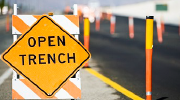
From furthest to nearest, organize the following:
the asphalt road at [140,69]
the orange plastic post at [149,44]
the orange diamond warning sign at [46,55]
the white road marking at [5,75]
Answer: the white road marking at [5,75]
the asphalt road at [140,69]
the orange plastic post at [149,44]
the orange diamond warning sign at [46,55]

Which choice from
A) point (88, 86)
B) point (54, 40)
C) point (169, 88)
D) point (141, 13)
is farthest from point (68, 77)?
point (141, 13)

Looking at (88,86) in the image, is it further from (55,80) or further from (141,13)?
(141,13)

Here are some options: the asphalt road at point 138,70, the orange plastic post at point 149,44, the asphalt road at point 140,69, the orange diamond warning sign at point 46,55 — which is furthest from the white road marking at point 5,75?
the orange plastic post at point 149,44

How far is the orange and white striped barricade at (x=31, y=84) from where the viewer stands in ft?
18.5

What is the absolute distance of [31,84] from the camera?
18.5 feet

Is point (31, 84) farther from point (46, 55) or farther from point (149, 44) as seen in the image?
point (149, 44)

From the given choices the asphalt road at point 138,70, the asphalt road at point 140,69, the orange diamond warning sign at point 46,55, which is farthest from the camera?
the asphalt road at point 140,69

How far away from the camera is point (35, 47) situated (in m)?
5.50

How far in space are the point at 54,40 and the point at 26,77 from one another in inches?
23.1

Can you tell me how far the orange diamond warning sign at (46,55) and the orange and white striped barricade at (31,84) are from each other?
111 millimetres

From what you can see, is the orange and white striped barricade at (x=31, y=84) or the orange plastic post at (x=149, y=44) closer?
the orange and white striped barricade at (x=31, y=84)

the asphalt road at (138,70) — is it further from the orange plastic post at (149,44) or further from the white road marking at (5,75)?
the orange plastic post at (149,44)

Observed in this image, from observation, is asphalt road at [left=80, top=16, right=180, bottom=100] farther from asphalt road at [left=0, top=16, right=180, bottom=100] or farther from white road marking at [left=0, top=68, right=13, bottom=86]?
white road marking at [left=0, top=68, right=13, bottom=86]

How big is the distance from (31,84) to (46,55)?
1.46ft
